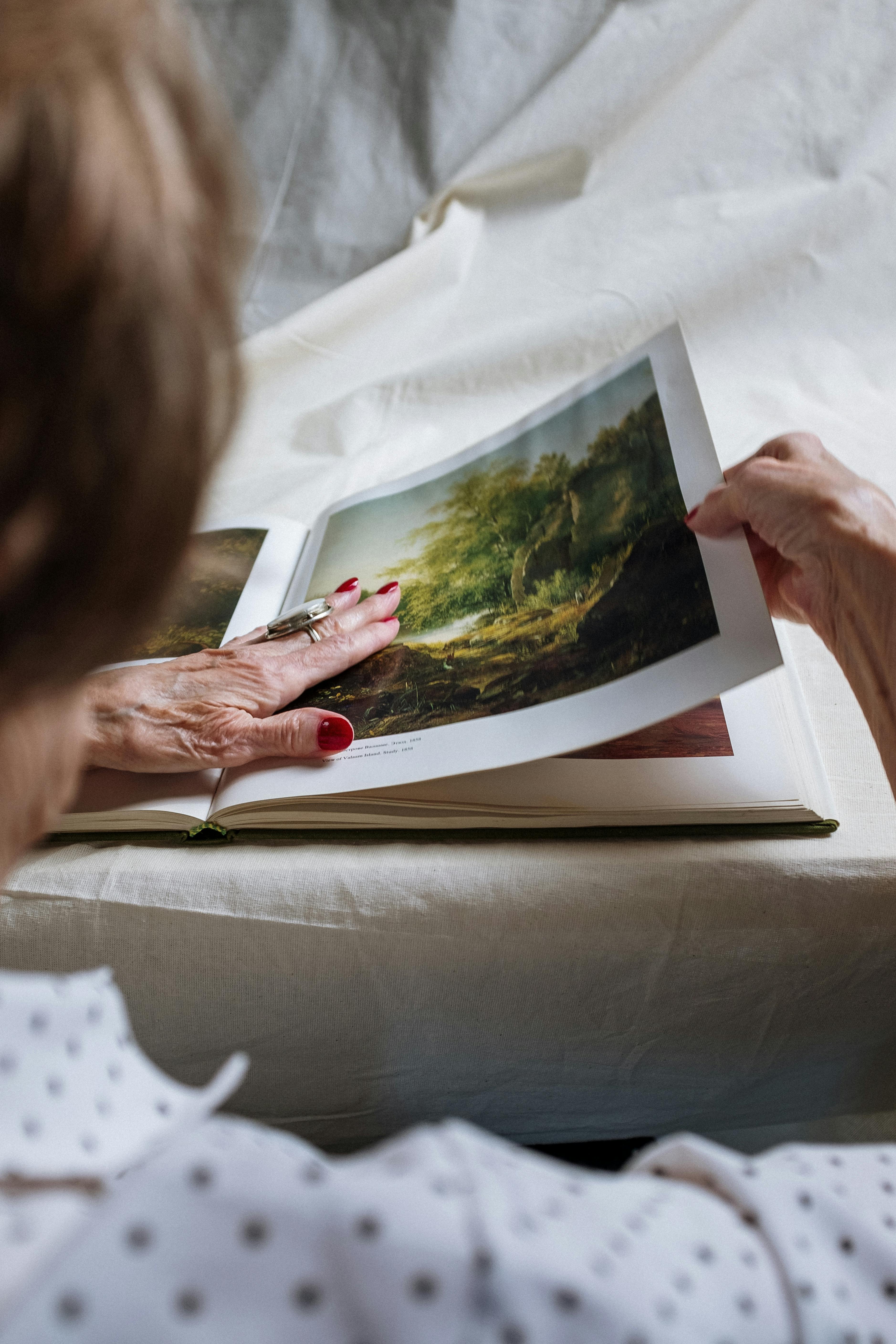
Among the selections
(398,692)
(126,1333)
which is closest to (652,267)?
(398,692)

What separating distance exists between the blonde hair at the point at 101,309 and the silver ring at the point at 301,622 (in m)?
0.45

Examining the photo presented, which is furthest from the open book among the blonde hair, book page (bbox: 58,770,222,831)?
the blonde hair

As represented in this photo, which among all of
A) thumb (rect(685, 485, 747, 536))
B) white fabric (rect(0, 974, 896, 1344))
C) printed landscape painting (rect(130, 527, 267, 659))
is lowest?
white fabric (rect(0, 974, 896, 1344))

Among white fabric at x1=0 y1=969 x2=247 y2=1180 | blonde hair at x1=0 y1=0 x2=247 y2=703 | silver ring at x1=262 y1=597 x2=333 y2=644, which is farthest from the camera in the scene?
silver ring at x1=262 y1=597 x2=333 y2=644

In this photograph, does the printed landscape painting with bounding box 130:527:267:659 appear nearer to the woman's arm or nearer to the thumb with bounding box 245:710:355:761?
the thumb with bounding box 245:710:355:761

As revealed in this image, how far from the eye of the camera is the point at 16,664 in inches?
9.2

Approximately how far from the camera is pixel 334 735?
594 millimetres

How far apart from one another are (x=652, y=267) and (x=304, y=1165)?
47.3 inches

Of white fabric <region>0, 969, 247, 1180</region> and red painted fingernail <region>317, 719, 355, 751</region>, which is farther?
red painted fingernail <region>317, 719, 355, 751</region>

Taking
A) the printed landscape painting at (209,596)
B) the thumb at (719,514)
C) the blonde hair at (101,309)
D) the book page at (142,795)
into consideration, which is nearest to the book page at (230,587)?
the printed landscape painting at (209,596)

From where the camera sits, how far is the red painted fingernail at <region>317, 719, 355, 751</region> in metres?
0.59

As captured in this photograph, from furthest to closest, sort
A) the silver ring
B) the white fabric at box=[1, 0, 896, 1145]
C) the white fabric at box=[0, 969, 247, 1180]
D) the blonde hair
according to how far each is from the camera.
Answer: the silver ring
the white fabric at box=[1, 0, 896, 1145]
the white fabric at box=[0, 969, 247, 1180]
the blonde hair

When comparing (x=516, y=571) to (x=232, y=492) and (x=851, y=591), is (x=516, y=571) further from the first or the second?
(x=232, y=492)

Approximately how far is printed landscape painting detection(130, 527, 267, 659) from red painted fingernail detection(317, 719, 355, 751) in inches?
6.5
